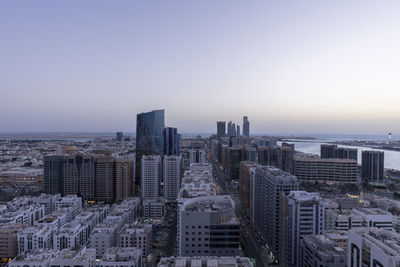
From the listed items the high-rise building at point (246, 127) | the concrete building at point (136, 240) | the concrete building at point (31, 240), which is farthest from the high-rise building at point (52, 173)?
the high-rise building at point (246, 127)

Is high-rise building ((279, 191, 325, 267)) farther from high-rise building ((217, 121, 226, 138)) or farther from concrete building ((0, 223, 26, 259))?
high-rise building ((217, 121, 226, 138))

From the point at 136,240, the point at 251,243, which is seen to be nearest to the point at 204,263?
the point at 136,240

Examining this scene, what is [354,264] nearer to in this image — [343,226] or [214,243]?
[214,243]

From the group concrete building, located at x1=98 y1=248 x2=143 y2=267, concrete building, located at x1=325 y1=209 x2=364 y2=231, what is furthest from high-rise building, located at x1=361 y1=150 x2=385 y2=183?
concrete building, located at x1=98 y1=248 x2=143 y2=267

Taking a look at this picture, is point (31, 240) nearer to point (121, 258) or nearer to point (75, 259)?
point (75, 259)

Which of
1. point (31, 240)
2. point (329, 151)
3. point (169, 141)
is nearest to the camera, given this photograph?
point (31, 240)

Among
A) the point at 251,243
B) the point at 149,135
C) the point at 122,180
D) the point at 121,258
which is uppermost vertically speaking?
the point at 149,135

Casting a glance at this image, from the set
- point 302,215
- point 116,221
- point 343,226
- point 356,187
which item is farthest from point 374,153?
point 116,221
